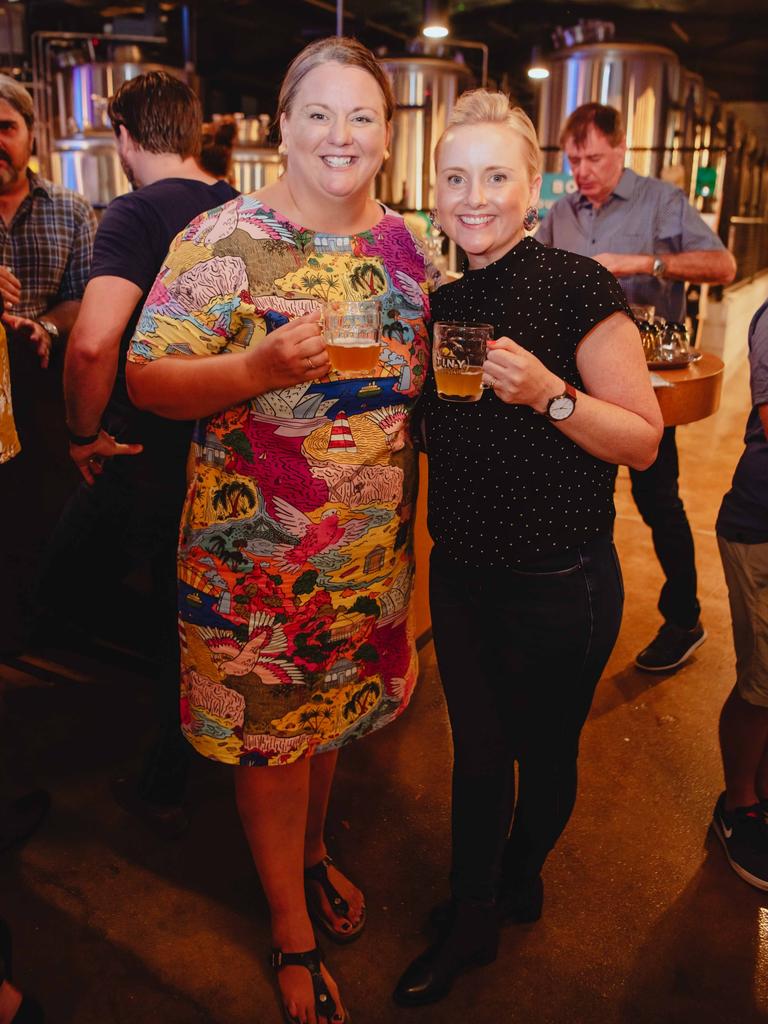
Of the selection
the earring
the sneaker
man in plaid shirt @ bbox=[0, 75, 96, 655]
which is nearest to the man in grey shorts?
the earring

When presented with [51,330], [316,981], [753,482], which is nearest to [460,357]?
[753,482]

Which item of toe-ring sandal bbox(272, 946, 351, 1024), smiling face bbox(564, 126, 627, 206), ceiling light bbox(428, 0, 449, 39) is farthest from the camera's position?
ceiling light bbox(428, 0, 449, 39)

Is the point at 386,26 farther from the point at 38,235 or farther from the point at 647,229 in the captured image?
the point at 38,235

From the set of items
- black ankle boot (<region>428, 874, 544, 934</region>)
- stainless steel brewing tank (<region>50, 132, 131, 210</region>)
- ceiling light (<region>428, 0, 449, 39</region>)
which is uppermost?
ceiling light (<region>428, 0, 449, 39</region>)

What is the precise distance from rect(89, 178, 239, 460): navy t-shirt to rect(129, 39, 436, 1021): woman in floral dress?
0.52 metres

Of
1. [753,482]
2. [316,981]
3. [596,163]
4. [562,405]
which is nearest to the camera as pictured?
[562,405]

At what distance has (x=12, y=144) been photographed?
3043 millimetres

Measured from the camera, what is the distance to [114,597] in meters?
2.95

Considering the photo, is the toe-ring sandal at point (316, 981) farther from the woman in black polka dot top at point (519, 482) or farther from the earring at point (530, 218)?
the earring at point (530, 218)

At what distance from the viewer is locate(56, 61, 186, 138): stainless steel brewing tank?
750cm

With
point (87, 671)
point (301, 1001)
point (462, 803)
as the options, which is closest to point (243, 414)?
point (462, 803)

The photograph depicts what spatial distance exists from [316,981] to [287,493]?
105 centimetres

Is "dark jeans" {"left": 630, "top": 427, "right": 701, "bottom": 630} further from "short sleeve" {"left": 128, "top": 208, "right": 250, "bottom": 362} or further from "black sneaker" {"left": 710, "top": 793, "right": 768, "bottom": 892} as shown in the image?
"short sleeve" {"left": 128, "top": 208, "right": 250, "bottom": 362}

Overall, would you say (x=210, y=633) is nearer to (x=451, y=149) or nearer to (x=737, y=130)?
(x=451, y=149)
